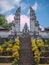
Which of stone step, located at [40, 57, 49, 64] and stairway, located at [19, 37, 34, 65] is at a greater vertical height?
stairway, located at [19, 37, 34, 65]

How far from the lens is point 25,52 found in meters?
28.5

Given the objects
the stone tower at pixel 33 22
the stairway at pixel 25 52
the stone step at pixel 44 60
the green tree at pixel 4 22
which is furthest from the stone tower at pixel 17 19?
the green tree at pixel 4 22

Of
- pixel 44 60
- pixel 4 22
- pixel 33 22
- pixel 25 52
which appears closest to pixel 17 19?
pixel 33 22

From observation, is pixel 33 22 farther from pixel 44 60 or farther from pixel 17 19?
pixel 44 60

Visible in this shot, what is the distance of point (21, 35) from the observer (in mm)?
35812

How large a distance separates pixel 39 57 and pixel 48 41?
6.86 m

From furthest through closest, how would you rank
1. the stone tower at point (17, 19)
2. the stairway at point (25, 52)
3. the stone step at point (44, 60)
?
1. the stone tower at point (17, 19)
2. the stone step at point (44, 60)
3. the stairway at point (25, 52)

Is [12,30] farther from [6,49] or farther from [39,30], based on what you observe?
[6,49]

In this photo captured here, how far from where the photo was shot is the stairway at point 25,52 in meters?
26.3

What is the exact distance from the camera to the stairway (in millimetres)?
26297

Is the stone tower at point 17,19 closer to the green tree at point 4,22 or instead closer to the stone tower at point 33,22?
the stone tower at point 33,22

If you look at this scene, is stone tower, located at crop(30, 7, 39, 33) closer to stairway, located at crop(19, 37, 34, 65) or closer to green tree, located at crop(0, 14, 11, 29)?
stairway, located at crop(19, 37, 34, 65)

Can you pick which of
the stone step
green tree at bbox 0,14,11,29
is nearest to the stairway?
A: the stone step

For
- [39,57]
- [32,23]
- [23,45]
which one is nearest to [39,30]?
[32,23]
